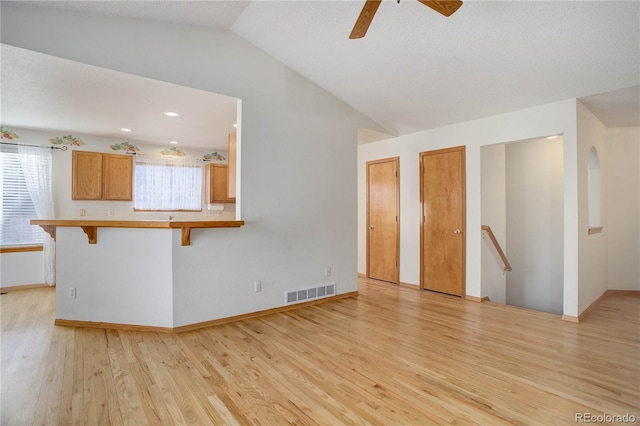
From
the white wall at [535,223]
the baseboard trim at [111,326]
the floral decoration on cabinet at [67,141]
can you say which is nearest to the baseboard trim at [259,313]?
the baseboard trim at [111,326]

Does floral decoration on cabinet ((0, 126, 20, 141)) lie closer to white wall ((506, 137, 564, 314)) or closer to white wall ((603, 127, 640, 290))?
white wall ((506, 137, 564, 314))

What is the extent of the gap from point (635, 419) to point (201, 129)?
5.46 m

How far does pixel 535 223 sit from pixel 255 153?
4.74 meters

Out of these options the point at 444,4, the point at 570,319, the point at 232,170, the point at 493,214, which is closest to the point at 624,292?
the point at 570,319

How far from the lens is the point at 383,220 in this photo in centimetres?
562

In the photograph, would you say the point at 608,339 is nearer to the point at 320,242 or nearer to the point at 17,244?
the point at 320,242

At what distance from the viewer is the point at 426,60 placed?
11.0 feet

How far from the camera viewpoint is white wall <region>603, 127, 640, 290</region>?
494cm

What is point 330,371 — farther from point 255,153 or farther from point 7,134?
point 7,134

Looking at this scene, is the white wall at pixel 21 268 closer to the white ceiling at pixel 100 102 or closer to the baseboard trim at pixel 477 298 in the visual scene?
the white ceiling at pixel 100 102

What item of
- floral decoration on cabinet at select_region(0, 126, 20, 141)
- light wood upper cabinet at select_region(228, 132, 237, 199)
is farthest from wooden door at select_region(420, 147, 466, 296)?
floral decoration on cabinet at select_region(0, 126, 20, 141)

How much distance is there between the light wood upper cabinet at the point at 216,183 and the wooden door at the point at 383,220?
Result: 114 inches

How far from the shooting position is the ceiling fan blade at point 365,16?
2.02 m

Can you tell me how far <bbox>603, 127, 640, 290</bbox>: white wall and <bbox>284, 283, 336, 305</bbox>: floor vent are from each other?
437 cm
